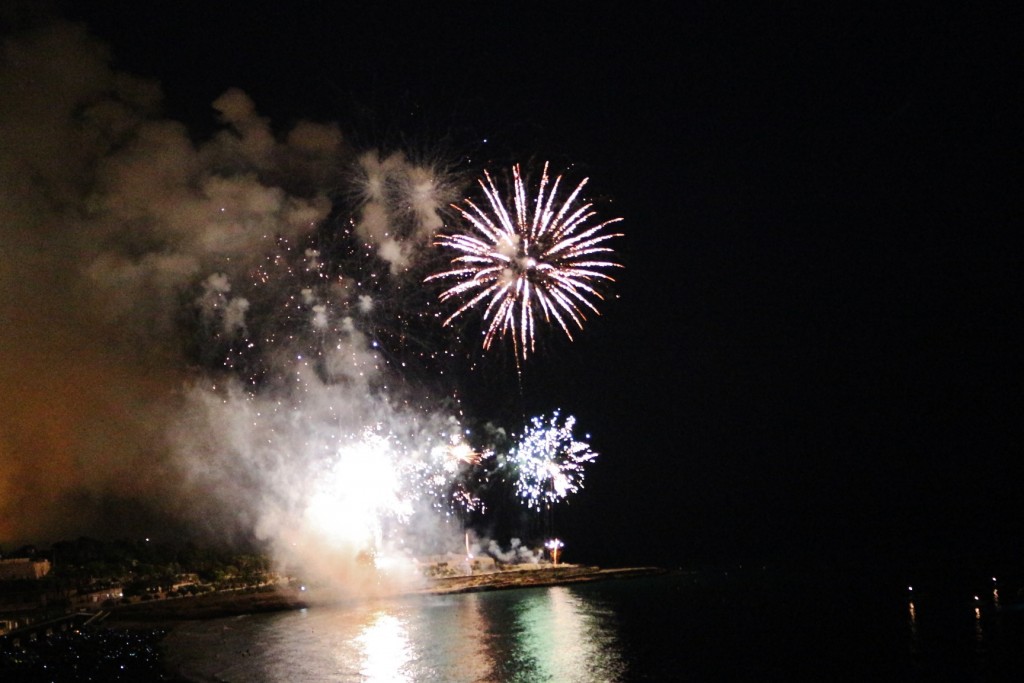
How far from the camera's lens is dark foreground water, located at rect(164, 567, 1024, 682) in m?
34.7

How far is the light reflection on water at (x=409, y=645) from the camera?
34.1 meters

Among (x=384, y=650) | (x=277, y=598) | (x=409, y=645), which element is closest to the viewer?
(x=384, y=650)

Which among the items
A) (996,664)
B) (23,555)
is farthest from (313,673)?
(23,555)

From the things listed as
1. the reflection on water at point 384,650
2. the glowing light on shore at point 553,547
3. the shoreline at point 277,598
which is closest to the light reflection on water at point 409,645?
the reflection on water at point 384,650

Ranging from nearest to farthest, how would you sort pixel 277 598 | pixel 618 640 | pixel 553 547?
1. pixel 618 640
2. pixel 277 598
3. pixel 553 547

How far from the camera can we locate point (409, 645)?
41.8m

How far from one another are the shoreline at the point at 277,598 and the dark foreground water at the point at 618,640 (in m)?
2.75

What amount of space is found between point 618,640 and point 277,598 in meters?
33.1

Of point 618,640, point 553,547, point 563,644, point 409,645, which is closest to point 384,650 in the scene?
point 409,645

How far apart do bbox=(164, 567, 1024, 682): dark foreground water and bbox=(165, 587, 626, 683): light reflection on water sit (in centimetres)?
9

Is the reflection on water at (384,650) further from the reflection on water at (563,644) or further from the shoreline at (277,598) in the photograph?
the shoreline at (277,598)

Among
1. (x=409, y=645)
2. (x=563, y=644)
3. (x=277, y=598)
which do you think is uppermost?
(x=277, y=598)

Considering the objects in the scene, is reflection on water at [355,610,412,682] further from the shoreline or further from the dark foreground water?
the shoreline

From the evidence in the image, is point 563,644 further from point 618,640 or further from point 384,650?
point 384,650
